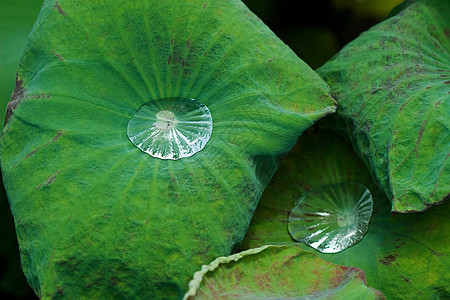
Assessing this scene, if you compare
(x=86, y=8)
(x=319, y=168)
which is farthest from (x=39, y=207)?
(x=319, y=168)

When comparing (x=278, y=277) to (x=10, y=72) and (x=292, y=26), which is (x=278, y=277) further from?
(x=292, y=26)

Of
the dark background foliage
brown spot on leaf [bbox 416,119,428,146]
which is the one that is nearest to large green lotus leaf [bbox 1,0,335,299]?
brown spot on leaf [bbox 416,119,428,146]

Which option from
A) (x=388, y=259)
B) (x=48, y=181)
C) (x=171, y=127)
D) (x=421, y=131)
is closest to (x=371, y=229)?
(x=388, y=259)

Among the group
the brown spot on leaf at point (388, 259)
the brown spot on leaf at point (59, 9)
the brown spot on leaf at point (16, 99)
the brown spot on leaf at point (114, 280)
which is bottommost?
the brown spot on leaf at point (388, 259)

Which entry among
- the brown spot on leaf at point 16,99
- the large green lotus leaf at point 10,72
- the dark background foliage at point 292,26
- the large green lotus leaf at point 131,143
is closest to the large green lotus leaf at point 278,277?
the large green lotus leaf at point 131,143

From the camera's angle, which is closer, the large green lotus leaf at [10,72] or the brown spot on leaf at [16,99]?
the brown spot on leaf at [16,99]

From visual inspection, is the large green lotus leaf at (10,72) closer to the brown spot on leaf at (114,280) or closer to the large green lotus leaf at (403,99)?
the brown spot on leaf at (114,280)

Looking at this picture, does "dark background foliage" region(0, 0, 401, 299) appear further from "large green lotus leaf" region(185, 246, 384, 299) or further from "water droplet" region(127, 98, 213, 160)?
"large green lotus leaf" region(185, 246, 384, 299)

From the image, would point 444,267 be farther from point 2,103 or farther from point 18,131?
point 2,103
